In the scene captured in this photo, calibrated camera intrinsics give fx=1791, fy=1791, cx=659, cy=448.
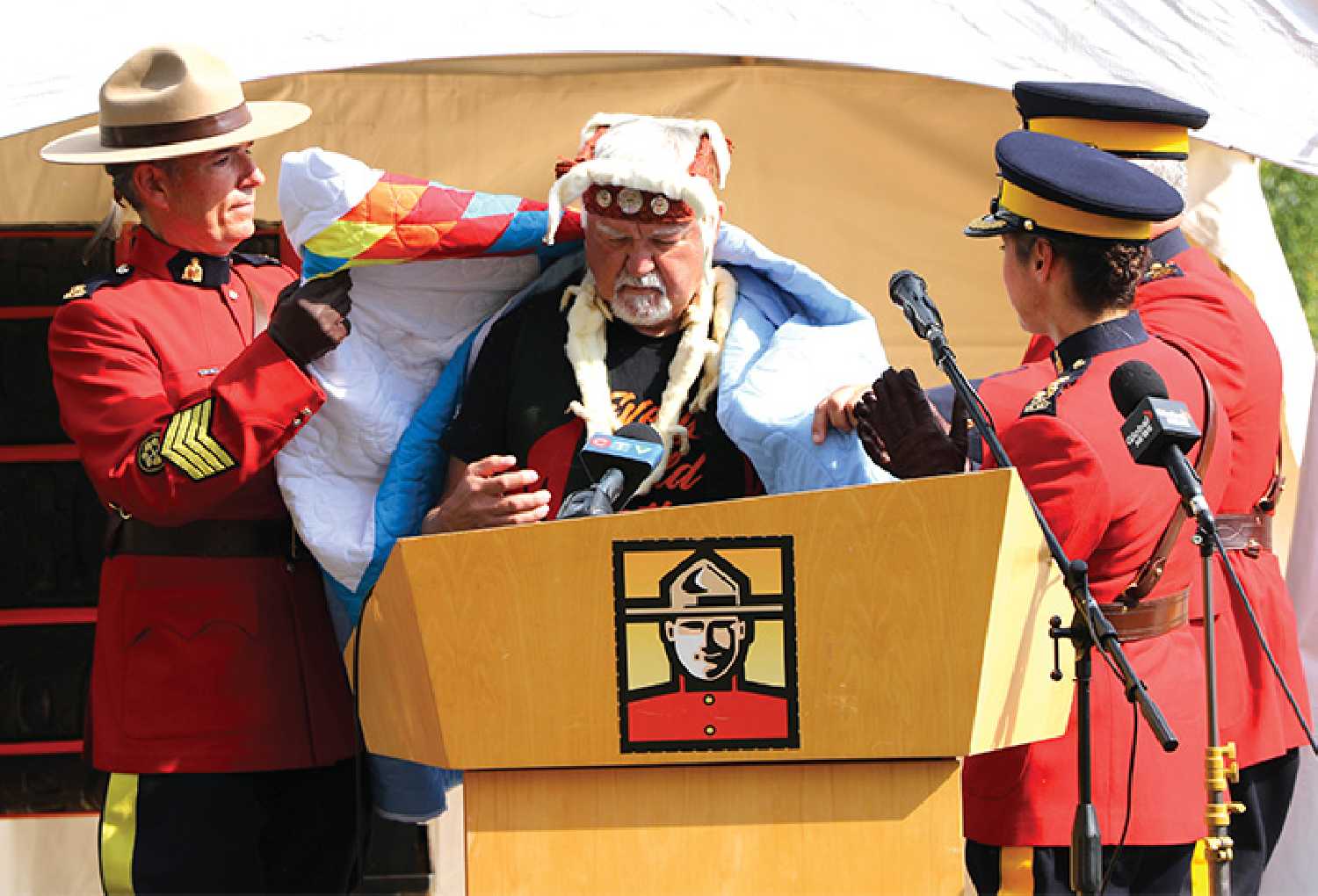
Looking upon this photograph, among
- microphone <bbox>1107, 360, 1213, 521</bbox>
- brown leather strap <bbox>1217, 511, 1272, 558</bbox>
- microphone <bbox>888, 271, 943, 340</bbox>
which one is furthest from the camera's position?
brown leather strap <bbox>1217, 511, 1272, 558</bbox>

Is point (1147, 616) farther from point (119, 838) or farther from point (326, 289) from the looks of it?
point (119, 838)

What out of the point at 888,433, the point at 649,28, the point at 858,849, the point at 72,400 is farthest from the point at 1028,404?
the point at 72,400

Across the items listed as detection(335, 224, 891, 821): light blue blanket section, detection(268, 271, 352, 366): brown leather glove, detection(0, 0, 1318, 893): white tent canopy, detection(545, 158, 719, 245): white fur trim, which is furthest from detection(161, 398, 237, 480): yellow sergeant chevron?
detection(0, 0, 1318, 893): white tent canopy

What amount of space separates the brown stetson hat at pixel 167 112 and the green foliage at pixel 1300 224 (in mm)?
11837

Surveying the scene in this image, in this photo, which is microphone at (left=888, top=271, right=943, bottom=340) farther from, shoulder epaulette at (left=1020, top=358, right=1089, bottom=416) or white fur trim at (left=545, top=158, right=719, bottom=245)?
white fur trim at (left=545, top=158, right=719, bottom=245)

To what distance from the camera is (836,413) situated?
290 centimetres

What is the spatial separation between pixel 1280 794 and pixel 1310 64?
1534mm

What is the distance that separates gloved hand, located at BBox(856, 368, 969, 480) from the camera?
102 inches

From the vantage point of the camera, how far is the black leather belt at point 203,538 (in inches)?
127

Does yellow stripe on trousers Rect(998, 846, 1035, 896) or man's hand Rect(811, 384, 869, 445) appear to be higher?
man's hand Rect(811, 384, 869, 445)

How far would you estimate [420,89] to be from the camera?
162 inches

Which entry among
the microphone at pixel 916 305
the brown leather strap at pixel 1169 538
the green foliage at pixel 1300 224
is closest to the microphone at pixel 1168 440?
the microphone at pixel 916 305

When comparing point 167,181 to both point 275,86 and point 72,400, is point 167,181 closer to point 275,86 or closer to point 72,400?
point 72,400

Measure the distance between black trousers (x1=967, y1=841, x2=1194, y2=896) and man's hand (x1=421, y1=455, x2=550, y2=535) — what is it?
0.91 metres
